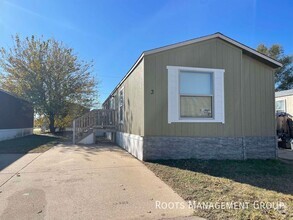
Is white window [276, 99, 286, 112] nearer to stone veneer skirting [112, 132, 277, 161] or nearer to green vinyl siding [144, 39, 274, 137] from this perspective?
green vinyl siding [144, 39, 274, 137]

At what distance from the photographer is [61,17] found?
10742 millimetres

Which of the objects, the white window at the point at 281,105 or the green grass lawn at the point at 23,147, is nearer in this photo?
the green grass lawn at the point at 23,147

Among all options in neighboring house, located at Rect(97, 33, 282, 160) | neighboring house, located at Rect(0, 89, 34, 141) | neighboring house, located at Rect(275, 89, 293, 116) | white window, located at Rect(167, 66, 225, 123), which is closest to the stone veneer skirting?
neighboring house, located at Rect(97, 33, 282, 160)

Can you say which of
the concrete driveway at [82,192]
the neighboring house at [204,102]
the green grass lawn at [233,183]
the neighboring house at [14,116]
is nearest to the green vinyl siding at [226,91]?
the neighboring house at [204,102]

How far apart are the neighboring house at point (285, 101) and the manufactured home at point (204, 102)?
6518 millimetres

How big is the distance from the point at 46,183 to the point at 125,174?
5.87 ft

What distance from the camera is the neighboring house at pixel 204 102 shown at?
23.5 ft

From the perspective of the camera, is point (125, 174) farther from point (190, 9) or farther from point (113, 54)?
point (113, 54)

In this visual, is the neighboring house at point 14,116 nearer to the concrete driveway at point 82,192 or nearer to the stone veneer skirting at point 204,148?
the concrete driveway at point 82,192

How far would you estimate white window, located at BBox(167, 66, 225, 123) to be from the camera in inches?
285

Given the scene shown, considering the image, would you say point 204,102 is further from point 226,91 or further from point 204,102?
point 226,91

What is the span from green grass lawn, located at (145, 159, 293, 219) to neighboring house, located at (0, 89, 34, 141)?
11.5 metres

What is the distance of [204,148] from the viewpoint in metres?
7.45

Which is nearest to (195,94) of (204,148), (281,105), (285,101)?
(204,148)
